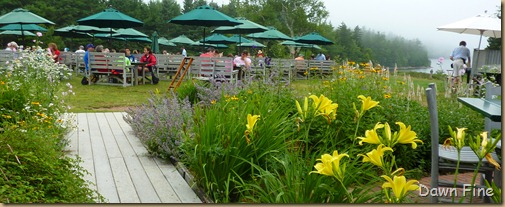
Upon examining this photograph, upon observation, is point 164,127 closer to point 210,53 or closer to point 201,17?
point 201,17

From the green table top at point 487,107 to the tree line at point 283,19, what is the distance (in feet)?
1.30

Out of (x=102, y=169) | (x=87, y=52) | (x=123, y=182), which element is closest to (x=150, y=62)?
(x=87, y=52)

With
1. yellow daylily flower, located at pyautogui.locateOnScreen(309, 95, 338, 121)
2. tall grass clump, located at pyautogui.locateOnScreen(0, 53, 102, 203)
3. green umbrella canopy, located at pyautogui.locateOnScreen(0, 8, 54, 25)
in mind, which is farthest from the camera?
green umbrella canopy, located at pyautogui.locateOnScreen(0, 8, 54, 25)

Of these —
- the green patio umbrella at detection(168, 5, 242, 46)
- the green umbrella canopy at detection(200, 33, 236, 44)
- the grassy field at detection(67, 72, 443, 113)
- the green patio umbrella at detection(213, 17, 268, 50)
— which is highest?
the green patio umbrella at detection(168, 5, 242, 46)

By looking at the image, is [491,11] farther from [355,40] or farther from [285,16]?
[285,16]

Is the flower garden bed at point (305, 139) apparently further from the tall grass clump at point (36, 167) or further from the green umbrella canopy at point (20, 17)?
the green umbrella canopy at point (20, 17)

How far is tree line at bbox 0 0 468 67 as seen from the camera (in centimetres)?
328

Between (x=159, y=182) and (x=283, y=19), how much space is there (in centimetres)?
200

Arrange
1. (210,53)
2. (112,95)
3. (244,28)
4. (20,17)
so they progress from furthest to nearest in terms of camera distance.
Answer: (210,53) → (112,95) → (244,28) → (20,17)

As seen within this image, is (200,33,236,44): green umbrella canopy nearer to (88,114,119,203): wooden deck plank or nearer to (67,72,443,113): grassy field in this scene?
(67,72,443,113): grassy field

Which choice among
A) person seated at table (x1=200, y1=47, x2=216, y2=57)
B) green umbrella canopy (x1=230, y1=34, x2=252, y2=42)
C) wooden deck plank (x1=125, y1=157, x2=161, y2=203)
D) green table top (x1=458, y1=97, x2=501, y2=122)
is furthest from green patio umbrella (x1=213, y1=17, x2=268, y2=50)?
green table top (x1=458, y1=97, x2=501, y2=122)

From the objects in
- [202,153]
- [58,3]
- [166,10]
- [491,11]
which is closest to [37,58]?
[58,3]

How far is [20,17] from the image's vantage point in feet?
14.7

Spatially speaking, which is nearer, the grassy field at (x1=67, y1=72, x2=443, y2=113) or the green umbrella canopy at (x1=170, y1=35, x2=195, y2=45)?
the grassy field at (x1=67, y1=72, x2=443, y2=113)
